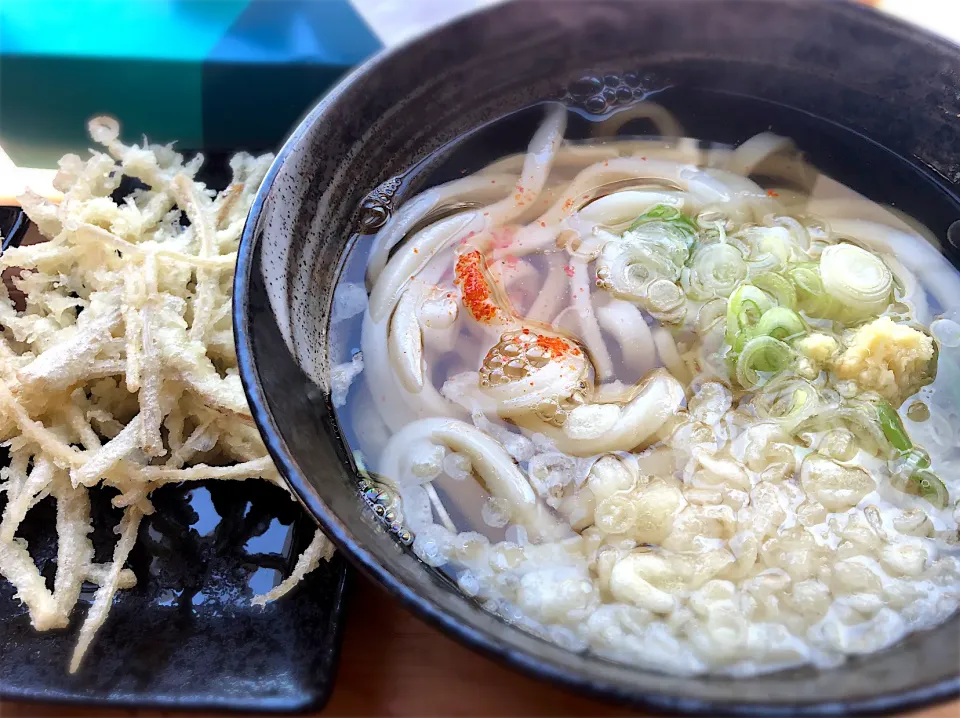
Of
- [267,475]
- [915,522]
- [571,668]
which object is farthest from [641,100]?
[571,668]

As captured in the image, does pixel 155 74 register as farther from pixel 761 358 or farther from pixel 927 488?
pixel 927 488

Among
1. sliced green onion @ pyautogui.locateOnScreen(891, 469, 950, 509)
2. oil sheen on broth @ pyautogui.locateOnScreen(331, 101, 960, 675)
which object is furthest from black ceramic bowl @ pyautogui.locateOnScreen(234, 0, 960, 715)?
sliced green onion @ pyautogui.locateOnScreen(891, 469, 950, 509)

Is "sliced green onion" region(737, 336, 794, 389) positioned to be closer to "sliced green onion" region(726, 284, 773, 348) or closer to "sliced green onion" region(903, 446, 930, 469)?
"sliced green onion" region(726, 284, 773, 348)

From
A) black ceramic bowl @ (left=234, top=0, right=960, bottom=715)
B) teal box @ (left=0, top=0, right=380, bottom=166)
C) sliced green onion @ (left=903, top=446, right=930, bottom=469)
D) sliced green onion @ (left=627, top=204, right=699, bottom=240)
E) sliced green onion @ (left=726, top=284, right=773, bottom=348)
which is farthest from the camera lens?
teal box @ (left=0, top=0, right=380, bottom=166)

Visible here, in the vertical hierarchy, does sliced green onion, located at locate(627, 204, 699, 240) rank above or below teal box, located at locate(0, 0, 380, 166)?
above

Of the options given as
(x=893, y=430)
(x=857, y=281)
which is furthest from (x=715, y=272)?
(x=893, y=430)

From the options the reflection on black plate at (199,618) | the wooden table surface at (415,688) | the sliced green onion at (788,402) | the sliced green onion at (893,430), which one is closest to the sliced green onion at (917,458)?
the sliced green onion at (893,430)
